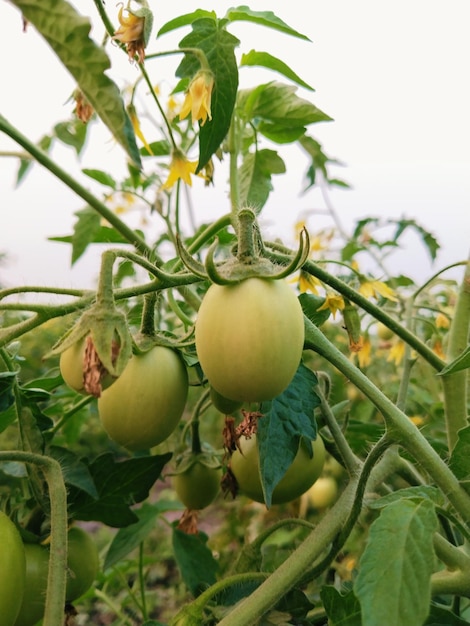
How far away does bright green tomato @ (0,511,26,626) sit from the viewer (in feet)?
1.54

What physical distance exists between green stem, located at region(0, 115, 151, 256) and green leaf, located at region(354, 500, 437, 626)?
0.32m

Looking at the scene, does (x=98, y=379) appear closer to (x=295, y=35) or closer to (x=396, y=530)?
(x=396, y=530)

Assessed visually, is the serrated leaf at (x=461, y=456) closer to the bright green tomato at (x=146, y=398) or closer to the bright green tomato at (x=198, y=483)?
the bright green tomato at (x=146, y=398)

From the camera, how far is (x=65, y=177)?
0.48 m

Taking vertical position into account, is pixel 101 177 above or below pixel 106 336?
above

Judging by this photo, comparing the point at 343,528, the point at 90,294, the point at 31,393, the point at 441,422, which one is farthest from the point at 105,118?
the point at 441,422

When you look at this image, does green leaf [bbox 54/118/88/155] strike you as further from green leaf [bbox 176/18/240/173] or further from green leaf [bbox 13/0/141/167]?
green leaf [bbox 13/0/141/167]

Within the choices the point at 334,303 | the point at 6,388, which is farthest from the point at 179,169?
the point at 6,388

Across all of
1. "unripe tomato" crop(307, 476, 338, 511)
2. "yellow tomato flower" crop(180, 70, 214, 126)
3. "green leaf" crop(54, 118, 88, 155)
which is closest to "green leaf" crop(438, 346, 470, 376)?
"yellow tomato flower" crop(180, 70, 214, 126)

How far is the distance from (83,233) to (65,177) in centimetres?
37

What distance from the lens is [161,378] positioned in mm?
512

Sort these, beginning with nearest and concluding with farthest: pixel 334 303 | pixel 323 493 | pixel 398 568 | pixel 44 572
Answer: pixel 398 568 < pixel 44 572 < pixel 334 303 < pixel 323 493

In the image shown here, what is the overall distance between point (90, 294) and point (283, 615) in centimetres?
32

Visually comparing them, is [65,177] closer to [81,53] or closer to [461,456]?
[81,53]
